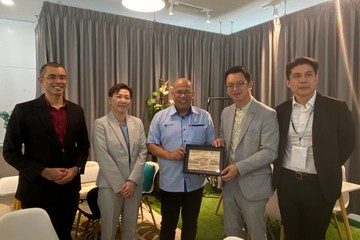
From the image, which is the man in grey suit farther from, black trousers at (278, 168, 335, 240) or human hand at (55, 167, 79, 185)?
human hand at (55, 167, 79, 185)

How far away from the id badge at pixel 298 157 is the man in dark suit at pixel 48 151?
1.56 metres

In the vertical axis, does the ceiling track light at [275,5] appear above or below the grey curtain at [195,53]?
above

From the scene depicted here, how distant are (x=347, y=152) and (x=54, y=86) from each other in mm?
2111

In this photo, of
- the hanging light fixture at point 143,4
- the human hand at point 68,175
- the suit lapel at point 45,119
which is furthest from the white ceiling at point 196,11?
the human hand at point 68,175

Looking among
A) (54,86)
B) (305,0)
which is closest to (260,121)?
(54,86)

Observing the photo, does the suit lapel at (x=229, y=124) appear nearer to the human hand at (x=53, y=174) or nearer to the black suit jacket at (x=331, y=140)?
the black suit jacket at (x=331, y=140)

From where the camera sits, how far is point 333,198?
6.18 ft

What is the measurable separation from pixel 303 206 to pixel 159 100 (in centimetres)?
336

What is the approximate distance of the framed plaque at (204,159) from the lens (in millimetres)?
2104

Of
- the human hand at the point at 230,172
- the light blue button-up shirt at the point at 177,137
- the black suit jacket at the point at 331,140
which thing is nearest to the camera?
the black suit jacket at the point at 331,140

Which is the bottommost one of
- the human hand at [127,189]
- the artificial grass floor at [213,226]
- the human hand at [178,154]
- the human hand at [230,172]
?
the artificial grass floor at [213,226]

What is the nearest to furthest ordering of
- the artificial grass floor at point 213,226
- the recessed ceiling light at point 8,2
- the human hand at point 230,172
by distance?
the human hand at point 230,172 < the artificial grass floor at point 213,226 < the recessed ceiling light at point 8,2

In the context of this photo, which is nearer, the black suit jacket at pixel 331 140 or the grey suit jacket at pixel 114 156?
the black suit jacket at pixel 331 140

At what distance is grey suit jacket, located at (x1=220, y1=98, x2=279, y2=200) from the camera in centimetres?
201
